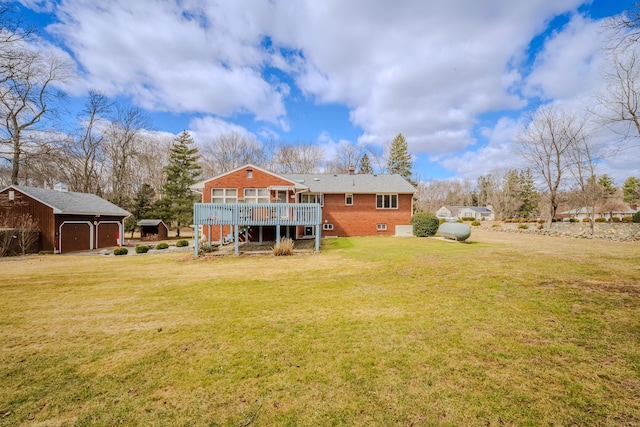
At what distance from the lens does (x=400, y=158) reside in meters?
47.6

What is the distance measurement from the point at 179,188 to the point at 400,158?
34.8 metres

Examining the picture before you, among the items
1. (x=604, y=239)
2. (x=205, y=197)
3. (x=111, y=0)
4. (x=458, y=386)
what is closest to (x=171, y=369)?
(x=458, y=386)

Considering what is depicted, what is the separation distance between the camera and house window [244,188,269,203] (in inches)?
767

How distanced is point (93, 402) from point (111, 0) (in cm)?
1409

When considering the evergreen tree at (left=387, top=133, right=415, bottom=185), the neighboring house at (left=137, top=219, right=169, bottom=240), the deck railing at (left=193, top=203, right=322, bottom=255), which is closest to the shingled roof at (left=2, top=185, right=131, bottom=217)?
the neighboring house at (left=137, top=219, right=169, bottom=240)

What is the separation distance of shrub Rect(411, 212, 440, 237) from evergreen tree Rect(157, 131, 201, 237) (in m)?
25.1

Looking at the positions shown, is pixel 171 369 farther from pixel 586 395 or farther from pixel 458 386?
pixel 586 395

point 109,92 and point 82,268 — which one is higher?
point 109,92

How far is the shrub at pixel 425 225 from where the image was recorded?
20.4 metres

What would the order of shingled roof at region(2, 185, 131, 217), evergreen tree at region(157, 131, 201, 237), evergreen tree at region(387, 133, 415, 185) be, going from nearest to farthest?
1. shingled roof at region(2, 185, 131, 217)
2. evergreen tree at region(157, 131, 201, 237)
3. evergreen tree at region(387, 133, 415, 185)

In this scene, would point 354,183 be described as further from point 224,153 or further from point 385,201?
point 224,153

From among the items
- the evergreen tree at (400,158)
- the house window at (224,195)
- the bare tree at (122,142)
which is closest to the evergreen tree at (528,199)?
the evergreen tree at (400,158)

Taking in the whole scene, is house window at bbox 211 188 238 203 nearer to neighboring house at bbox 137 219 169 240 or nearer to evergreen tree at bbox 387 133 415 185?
neighboring house at bbox 137 219 169 240

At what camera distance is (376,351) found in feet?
13.8
